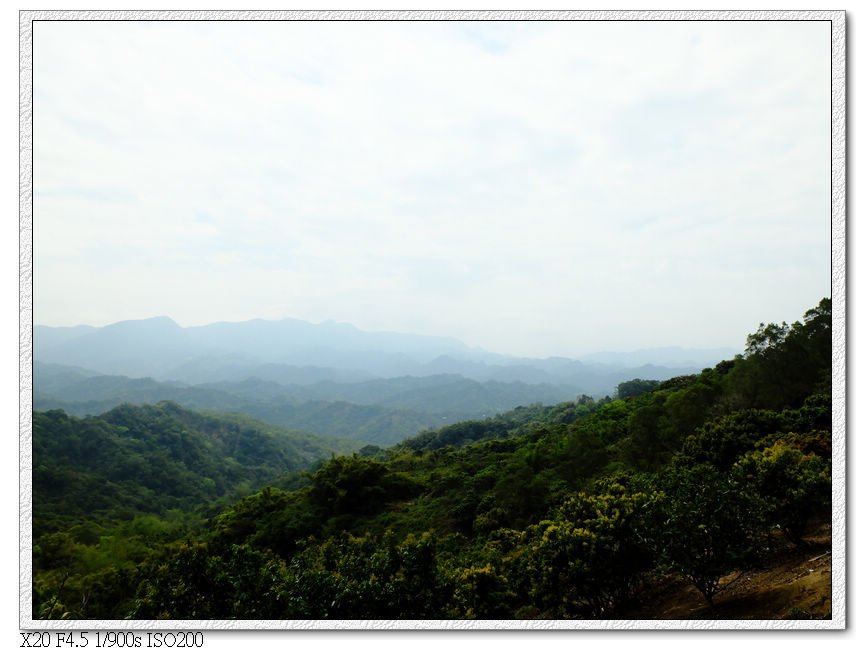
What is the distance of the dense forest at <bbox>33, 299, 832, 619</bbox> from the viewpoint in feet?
13.6

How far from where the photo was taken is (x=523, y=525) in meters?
9.91

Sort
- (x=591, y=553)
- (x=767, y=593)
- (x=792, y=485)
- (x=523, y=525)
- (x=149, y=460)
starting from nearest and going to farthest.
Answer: (x=591, y=553) < (x=767, y=593) < (x=792, y=485) < (x=523, y=525) < (x=149, y=460)

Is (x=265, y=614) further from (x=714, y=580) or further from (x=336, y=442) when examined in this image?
(x=336, y=442)

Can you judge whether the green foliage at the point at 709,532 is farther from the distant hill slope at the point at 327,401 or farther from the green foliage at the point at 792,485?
the distant hill slope at the point at 327,401

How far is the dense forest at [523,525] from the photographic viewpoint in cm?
415

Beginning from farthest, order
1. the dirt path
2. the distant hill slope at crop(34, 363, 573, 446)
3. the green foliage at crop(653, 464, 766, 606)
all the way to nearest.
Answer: the distant hill slope at crop(34, 363, 573, 446)
the dirt path
the green foliage at crop(653, 464, 766, 606)

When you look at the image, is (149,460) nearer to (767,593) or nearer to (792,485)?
(767,593)

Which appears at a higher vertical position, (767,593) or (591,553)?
(591,553)

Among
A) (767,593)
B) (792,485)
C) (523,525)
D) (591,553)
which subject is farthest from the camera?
(523,525)

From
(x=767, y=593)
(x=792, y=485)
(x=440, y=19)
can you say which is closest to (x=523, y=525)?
(x=767, y=593)

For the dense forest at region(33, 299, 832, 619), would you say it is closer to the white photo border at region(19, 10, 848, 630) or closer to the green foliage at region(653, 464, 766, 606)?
the green foliage at region(653, 464, 766, 606)

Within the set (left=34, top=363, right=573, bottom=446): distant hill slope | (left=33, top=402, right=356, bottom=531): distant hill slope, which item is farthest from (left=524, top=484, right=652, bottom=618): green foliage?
(left=34, top=363, right=573, bottom=446): distant hill slope

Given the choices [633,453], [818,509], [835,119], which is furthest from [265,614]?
[633,453]

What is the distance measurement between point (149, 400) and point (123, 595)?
382 feet
